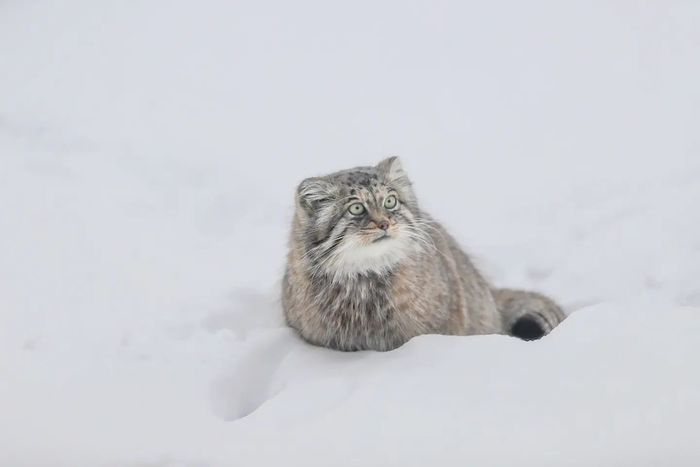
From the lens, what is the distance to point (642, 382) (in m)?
4.48

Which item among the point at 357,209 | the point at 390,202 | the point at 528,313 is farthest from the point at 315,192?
the point at 528,313

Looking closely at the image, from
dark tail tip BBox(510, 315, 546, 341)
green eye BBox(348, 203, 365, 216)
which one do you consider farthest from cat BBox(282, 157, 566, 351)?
dark tail tip BBox(510, 315, 546, 341)

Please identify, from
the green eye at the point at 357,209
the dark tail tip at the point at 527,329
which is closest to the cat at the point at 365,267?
the green eye at the point at 357,209

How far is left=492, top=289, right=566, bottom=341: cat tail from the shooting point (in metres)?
6.20

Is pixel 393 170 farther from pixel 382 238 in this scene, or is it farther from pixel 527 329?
pixel 527 329

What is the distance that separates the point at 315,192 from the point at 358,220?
34cm

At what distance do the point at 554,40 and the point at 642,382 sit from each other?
6.83 metres

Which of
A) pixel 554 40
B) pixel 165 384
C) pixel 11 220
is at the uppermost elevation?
pixel 554 40

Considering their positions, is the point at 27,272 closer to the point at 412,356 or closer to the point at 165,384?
the point at 165,384

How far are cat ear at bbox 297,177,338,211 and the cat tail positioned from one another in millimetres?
1887

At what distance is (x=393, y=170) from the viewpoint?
5.38 m

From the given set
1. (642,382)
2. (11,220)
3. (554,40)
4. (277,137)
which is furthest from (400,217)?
(554,40)

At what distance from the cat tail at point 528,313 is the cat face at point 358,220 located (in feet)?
4.25

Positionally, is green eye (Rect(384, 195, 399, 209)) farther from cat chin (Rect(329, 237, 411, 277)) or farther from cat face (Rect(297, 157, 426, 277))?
cat chin (Rect(329, 237, 411, 277))
